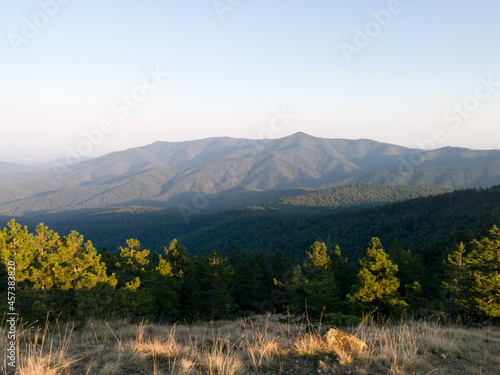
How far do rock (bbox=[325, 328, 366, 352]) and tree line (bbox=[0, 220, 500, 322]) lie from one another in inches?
63.6

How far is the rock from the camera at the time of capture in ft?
17.8

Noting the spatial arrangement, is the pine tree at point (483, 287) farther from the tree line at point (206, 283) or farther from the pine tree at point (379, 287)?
the pine tree at point (379, 287)

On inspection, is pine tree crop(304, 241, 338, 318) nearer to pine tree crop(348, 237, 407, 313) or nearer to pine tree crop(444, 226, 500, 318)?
pine tree crop(348, 237, 407, 313)

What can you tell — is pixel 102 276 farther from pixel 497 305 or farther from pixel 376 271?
pixel 497 305

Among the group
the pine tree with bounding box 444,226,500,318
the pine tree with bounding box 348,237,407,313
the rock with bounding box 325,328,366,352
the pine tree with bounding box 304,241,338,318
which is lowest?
the pine tree with bounding box 304,241,338,318

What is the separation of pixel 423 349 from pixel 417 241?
11520cm

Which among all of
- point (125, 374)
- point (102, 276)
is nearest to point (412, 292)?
point (102, 276)

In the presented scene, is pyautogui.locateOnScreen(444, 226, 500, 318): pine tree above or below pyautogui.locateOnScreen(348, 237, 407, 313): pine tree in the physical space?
above

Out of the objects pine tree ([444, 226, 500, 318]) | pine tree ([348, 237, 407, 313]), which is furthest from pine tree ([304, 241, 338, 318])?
pine tree ([444, 226, 500, 318])

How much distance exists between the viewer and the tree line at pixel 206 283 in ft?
47.8

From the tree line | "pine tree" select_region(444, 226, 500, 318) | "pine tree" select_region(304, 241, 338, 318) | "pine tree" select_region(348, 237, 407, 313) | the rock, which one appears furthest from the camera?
"pine tree" select_region(304, 241, 338, 318)

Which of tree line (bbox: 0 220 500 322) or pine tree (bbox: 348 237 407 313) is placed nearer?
tree line (bbox: 0 220 500 322)

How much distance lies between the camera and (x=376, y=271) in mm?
22703

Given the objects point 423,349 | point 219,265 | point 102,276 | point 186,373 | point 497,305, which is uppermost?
point 186,373
